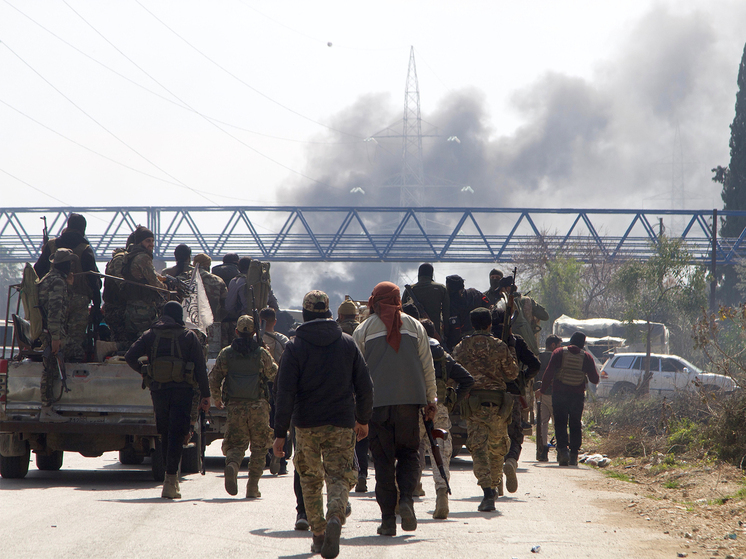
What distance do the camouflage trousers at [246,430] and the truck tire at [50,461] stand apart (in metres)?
3.04

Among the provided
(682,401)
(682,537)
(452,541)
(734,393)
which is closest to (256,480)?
(452,541)

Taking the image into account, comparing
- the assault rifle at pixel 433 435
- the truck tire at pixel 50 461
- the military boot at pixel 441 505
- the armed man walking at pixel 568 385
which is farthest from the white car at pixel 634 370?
the assault rifle at pixel 433 435

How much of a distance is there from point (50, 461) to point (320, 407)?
5.99m

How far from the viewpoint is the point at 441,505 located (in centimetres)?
683

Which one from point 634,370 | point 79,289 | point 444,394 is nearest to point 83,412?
point 79,289

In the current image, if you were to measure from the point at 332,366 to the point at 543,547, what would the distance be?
176cm

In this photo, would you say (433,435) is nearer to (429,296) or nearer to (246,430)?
(246,430)

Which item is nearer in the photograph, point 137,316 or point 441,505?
point 441,505

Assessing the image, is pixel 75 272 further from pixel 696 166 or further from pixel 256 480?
pixel 696 166

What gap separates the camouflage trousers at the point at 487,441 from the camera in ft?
24.7

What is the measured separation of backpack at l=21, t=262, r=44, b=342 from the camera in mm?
9086

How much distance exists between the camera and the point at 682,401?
1388 centimetres

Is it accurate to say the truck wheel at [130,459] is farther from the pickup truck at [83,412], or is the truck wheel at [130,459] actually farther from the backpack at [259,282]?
the backpack at [259,282]

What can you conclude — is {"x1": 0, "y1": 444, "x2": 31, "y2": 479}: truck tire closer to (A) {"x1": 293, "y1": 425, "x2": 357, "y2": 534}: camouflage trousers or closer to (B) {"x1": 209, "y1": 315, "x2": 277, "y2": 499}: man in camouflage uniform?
(B) {"x1": 209, "y1": 315, "x2": 277, "y2": 499}: man in camouflage uniform
